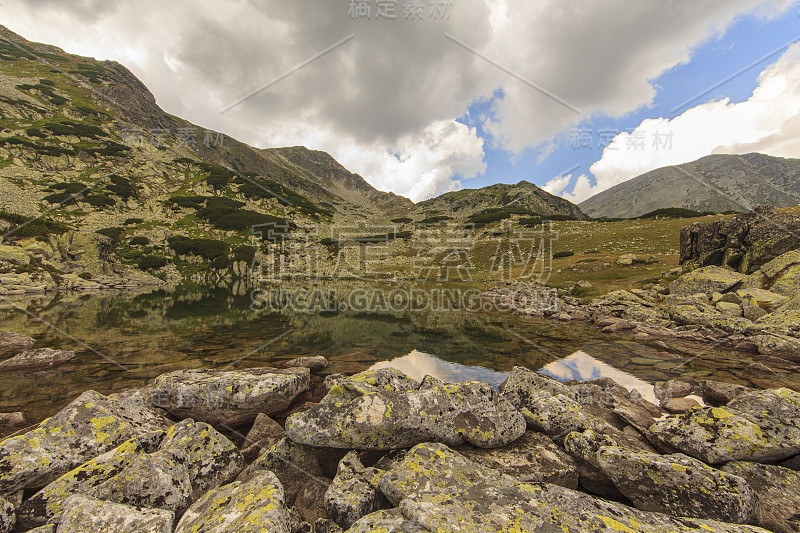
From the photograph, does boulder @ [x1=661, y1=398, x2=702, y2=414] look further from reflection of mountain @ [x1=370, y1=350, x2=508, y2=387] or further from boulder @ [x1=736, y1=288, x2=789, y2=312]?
boulder @ [x1=736, y1=288, x2=789, y2=312]

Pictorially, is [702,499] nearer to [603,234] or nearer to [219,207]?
[603,234]

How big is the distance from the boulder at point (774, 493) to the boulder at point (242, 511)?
7.40 m

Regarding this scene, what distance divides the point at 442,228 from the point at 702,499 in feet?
499

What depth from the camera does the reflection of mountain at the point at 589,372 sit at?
1248 centimetres

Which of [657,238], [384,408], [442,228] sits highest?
[442,228]

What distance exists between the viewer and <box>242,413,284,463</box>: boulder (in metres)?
7.22

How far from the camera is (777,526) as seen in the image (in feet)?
14.7

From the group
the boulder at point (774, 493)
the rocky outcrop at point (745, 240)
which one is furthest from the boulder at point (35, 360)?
the rocky outcrop at point (745, 240)

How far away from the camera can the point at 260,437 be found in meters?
7.81

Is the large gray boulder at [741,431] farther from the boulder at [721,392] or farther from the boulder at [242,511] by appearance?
the boulder at [242,511]

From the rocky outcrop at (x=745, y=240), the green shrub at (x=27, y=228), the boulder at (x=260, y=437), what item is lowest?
the boulder at (x=260, y=437)

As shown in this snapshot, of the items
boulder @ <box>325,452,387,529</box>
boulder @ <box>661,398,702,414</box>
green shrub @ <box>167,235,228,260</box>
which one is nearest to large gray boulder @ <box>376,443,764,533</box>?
boulder @ <box>325,452,387,529</box>

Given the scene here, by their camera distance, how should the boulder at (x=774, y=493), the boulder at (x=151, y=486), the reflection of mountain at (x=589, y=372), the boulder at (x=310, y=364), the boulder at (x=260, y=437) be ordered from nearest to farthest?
the boulder at (x=774, y=493), the boulder at (x=151, y=486), the boulder at (x=260, y=437), the reflection of mountain at (x=589, y=372), the boulder at (x=310, y=364)

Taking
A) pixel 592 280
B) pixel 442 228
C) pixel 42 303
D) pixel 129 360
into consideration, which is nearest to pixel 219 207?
pixel 42 303
